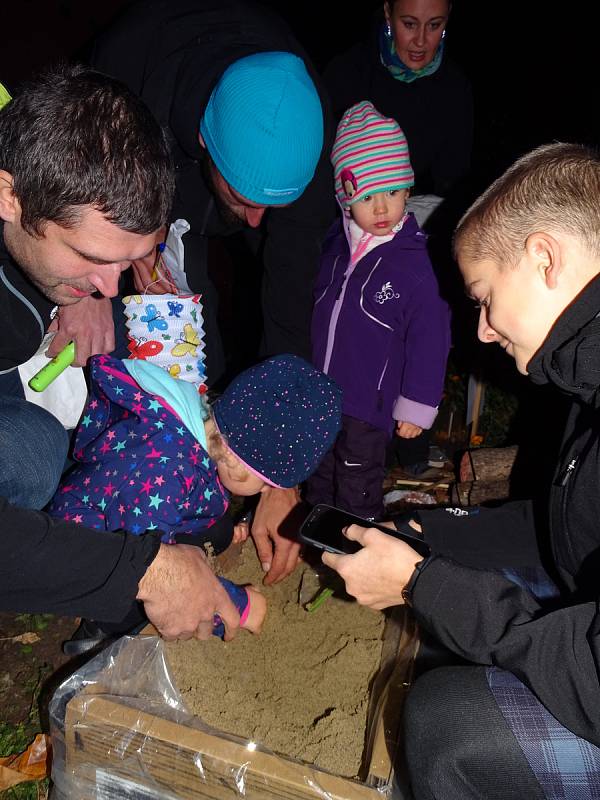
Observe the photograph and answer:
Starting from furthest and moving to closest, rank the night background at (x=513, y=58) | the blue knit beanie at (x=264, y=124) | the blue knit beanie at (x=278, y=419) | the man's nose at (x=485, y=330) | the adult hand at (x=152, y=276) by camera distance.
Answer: the night background at (x=513, y=58) < the adult hand at (x=152, y=276) < the blue knit beanie at (x=278, y=419) < the blue knit beanie at (x=264, y=124) < the man's nose at (x=485, y=330)

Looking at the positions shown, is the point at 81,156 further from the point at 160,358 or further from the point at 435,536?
the point at 435,536

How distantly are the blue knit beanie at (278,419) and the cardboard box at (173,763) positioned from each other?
0.74 meters

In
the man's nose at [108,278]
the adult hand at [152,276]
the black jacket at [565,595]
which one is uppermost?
the man's nose at [108,278]

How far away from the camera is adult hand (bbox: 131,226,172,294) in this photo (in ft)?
8.16

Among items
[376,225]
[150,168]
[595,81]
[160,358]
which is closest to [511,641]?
[150,168]

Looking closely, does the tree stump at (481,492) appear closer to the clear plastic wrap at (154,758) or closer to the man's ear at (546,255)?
the clear plastic wrap at (154,758)

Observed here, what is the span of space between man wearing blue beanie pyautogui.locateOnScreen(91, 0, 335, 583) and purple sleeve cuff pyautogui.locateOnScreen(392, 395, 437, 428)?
1.44 ft

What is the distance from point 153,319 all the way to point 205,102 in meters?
0.70

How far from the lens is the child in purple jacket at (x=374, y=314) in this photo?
2.67m

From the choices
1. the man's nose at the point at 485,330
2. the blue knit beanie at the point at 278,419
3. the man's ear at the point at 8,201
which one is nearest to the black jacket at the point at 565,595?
the man's nose at the point at 485,330

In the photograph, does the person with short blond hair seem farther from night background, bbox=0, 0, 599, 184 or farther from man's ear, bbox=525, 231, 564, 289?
night background, bbox=0, 0, 599, 184

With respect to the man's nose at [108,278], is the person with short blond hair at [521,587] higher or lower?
lower

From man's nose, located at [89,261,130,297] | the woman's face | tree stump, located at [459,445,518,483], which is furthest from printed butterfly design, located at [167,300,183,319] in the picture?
the woman's face

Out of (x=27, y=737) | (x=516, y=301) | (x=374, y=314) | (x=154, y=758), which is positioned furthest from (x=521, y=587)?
(x=27, y=737)
